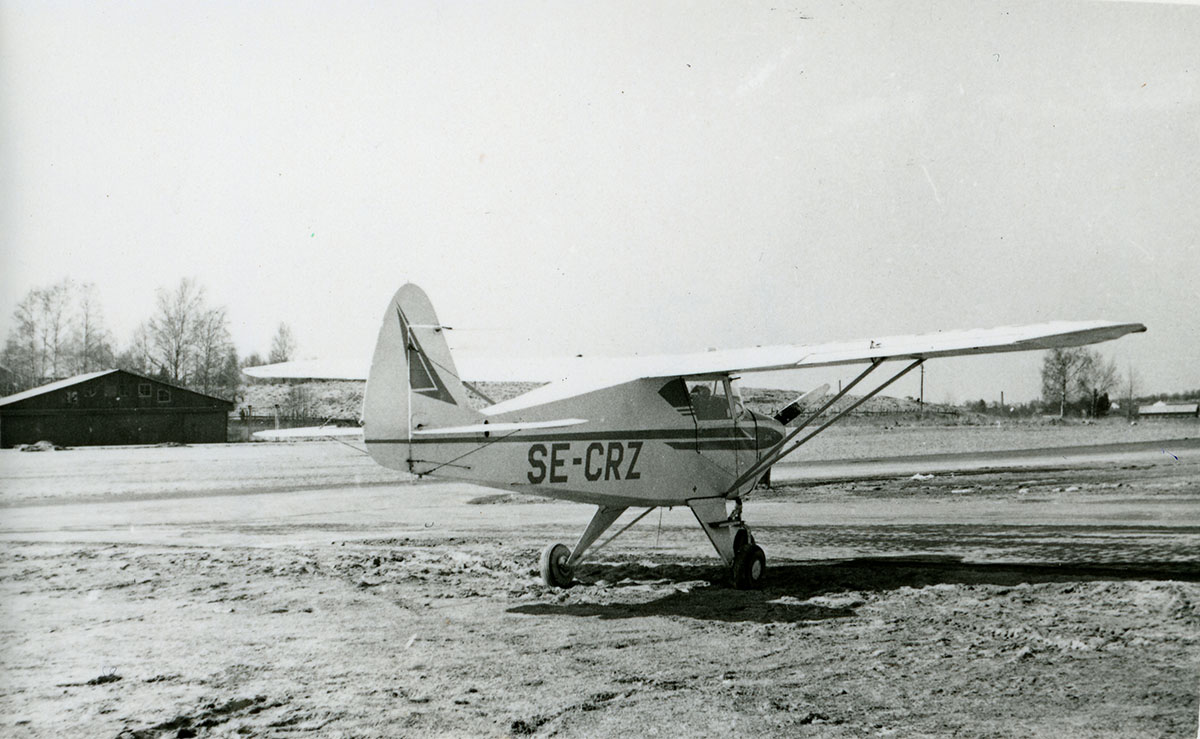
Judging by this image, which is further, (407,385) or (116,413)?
(116,413)

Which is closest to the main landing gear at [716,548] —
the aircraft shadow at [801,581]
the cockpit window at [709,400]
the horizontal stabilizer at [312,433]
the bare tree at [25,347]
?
the aircraft shadow at [801,581]

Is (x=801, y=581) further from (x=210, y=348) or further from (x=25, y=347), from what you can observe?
(x=210, y=348)

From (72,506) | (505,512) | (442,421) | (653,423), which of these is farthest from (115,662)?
(72,506)

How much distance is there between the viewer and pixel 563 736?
470 cm

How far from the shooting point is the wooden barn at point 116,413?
13.3 m

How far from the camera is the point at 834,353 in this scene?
821 cm

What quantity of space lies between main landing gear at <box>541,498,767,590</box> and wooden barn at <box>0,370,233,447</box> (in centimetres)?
543

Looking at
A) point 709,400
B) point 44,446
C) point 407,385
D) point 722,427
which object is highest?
point 407,385

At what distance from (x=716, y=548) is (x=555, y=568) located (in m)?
1.69

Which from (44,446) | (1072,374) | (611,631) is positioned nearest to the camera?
(611,631)

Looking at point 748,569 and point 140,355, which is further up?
point 140,355

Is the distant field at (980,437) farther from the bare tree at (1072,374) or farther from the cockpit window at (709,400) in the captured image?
the cockpit window at (709,400)

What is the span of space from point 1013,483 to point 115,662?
59.9 feet

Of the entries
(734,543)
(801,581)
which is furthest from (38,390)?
(801,581)
